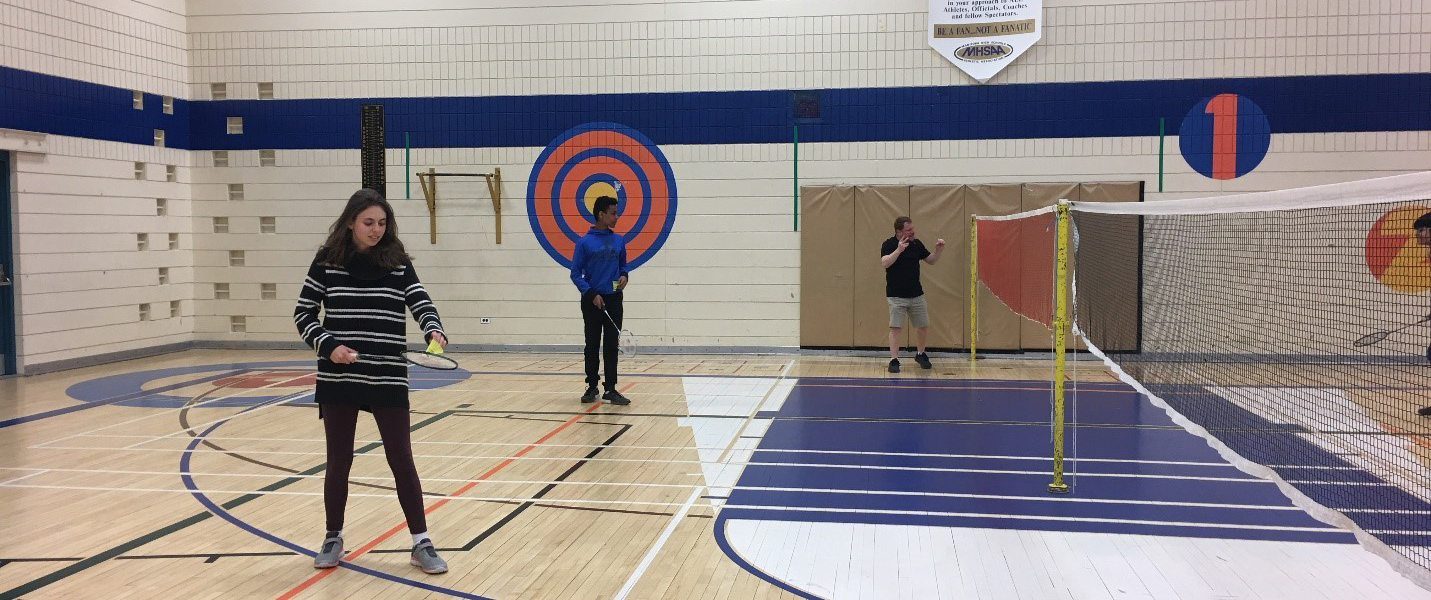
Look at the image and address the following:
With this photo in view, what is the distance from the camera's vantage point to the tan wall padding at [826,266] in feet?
44.0

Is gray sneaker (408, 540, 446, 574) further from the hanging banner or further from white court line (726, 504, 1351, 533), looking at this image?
the hanging banner

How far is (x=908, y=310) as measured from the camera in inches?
481

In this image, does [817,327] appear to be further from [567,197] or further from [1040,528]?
[1040,528]

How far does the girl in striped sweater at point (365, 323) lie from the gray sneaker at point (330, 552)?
445 millimetres

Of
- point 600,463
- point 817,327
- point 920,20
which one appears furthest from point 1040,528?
point 920,20

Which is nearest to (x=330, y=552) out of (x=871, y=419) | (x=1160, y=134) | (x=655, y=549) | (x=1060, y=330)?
(x=655, y=549)

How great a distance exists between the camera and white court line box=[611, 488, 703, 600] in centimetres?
459

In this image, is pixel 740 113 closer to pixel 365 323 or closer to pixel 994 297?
pixel 994 297

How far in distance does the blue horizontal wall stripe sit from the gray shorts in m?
2.43

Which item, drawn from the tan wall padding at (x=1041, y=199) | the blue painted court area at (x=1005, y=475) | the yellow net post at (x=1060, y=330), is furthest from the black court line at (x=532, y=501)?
the tan wall padding at (x=1041, y=199)

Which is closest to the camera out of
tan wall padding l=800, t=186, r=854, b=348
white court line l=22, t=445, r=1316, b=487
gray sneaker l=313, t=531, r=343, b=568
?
gray sneaker l=313, t=531, r=343, b=568

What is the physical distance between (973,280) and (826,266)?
1963 mm

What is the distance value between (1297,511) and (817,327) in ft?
26.6

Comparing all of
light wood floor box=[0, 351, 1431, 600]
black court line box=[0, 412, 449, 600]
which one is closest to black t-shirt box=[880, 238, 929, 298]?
light wood floor box=[0, 351, 1431, 600]
